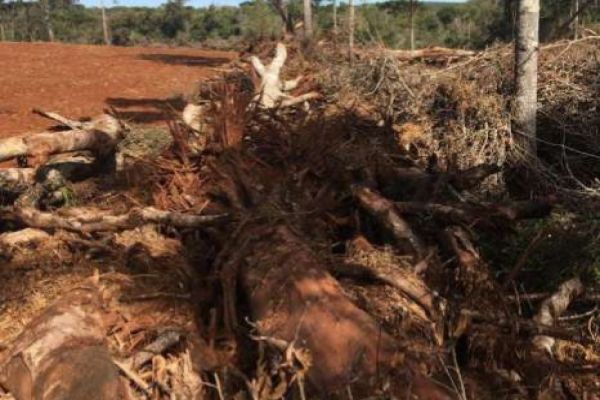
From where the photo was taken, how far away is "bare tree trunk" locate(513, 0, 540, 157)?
5289mm

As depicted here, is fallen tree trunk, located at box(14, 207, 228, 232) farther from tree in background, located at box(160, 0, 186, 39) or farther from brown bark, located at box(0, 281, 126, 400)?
tree in background, located at box(160, 0, 186, 39)

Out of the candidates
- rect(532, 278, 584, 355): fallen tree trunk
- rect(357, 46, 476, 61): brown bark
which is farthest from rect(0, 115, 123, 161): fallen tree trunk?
rect(532, 278, 584, 355): fallen tree trunk

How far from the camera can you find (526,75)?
18.1ft

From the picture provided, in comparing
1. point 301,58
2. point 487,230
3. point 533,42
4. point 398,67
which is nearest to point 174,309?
point 487,230

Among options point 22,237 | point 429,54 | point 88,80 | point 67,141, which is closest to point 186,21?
point 88,80

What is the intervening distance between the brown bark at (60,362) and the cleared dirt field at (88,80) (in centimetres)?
393

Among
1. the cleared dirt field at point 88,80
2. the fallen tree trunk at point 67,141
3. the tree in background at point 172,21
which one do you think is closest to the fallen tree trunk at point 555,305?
the fallen tree trunk at point 67,141

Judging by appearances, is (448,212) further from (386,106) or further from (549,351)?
(386,106)

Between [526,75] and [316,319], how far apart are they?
3592 mm

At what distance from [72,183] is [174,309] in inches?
96.9

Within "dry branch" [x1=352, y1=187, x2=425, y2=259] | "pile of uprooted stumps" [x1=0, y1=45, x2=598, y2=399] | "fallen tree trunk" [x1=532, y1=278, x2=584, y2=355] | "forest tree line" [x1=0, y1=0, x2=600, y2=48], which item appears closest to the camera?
"pile of uprooted stumps" [x1=0, y1=45, x2=598, y2=399]

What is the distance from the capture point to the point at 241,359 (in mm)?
3164

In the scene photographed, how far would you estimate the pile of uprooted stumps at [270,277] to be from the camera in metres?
2.72

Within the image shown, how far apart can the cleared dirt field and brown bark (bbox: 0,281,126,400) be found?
12.9 ft
